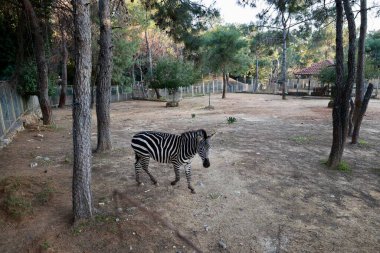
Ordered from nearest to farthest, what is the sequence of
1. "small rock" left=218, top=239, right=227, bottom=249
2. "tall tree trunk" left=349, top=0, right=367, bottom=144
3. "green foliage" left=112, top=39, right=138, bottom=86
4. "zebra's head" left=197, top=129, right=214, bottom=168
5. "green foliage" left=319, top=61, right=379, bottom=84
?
"small rock" left=218, top=239, right=227, bottom=249, "zebra's head" left=197, top=129, right=214, bottom=168, "tall tree trunk" left=349, top=0, right=367, bottom=144, "green foliage" left=319, top=61, right=379, bottom=84, "green foliage" left=112, top=39, right=138, bottom=86

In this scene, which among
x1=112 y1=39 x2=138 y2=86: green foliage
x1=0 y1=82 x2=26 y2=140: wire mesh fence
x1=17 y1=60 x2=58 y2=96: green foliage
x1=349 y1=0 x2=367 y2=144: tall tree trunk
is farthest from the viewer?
x1=112 y1=39 x2=138 y2=86: green foliage

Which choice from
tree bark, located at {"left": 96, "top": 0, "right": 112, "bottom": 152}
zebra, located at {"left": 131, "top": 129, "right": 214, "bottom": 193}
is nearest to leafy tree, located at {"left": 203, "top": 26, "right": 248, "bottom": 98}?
tree bark, located at {"left": 96, "top": 0, "right": 112, "bottom": 152}

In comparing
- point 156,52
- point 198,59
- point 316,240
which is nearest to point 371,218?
point 316,240

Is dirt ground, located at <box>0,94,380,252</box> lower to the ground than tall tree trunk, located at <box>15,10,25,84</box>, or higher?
lower

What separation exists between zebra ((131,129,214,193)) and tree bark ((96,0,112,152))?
3.13m

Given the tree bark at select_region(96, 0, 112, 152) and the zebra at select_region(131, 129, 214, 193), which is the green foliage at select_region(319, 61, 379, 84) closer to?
the tree bark at select_region(96, 0, 112, 152)

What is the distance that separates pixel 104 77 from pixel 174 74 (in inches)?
647

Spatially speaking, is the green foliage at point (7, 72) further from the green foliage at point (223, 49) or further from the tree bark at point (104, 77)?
the green foliage at point (223, 49)

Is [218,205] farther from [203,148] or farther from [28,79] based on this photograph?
[28,79]

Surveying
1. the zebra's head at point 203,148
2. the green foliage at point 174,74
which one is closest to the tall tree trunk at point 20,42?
the green foliage at point 174,74

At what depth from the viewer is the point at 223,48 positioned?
2998cm

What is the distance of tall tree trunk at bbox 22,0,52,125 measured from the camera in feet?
41.0

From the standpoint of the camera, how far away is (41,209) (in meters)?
5.29

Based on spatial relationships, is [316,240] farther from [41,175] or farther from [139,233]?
[41,175]
